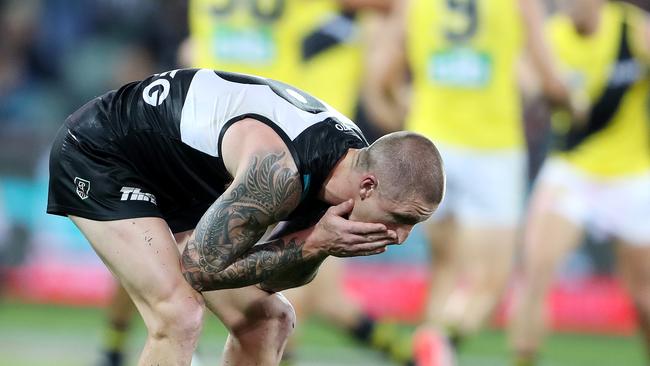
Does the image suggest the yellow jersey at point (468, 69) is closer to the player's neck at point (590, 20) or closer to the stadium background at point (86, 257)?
the player's neck at point (590, 20)

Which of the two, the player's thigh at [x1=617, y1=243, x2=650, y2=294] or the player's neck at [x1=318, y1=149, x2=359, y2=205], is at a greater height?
the player's neck at [x1=318, y1=149, x2=359, y2=205]

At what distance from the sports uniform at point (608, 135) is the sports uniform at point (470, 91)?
0.40 meters

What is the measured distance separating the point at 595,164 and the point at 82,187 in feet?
13.7

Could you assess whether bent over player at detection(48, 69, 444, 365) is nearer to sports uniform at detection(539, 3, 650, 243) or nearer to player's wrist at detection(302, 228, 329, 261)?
player's wrist at detection(302, 228, 329, 261)

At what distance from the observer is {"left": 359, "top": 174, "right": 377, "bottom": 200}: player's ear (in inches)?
199

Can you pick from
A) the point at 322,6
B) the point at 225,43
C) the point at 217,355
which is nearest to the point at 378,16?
the point at 322,6

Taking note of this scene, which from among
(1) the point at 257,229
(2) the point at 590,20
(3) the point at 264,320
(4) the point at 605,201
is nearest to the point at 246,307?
(3) the point at 264,320

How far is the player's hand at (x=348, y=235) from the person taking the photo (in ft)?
16.6

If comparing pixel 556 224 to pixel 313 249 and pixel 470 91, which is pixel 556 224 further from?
pixel 313 249

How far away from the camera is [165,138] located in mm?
5480

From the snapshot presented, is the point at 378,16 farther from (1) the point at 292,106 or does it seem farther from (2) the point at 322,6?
(1) the point at 292,106

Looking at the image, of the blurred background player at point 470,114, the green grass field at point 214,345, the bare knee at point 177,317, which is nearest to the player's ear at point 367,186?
the bare knee at point 177,317

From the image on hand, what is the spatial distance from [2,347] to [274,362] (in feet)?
15.0

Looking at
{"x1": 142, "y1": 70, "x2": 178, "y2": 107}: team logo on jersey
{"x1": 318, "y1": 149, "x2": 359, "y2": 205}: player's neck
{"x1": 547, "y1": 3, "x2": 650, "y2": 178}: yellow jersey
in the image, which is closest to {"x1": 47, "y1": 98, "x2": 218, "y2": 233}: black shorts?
{"x1": 142, "y1": 70, "x2": 178, "y2": 107}: team logo on jersey
